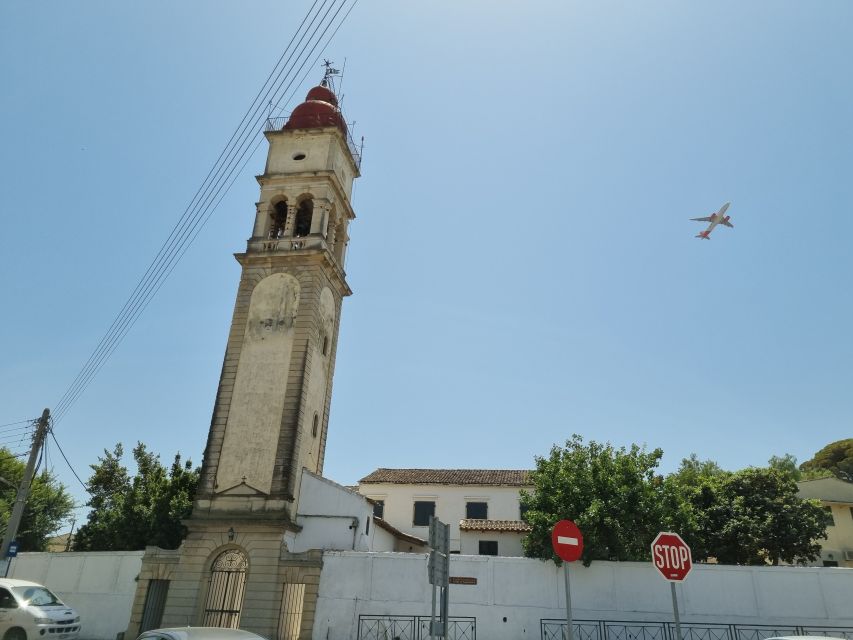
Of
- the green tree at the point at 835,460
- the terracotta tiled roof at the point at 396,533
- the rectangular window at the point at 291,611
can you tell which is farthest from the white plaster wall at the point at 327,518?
the green tree at the point at 835,460

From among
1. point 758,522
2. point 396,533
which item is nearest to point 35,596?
point 396,533

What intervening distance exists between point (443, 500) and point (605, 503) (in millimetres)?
17737

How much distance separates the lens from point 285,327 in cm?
2534

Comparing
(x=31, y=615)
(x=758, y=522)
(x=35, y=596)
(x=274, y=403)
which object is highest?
(x=274, y=403)

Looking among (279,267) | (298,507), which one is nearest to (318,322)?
(279,267)

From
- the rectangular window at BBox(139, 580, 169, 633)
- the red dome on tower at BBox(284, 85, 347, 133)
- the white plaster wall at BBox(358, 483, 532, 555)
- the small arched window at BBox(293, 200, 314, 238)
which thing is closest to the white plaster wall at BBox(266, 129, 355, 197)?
the red dome on tower at BBox(284, 85, 347, 133)

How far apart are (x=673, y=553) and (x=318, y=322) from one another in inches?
733

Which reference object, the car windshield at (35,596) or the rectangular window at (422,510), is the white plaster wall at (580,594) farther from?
the rectangular window at (422,510)

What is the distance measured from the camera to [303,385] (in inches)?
939

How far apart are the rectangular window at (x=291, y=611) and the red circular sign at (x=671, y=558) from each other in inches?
543

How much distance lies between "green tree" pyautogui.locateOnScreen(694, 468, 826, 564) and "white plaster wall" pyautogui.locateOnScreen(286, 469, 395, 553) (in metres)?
14.2

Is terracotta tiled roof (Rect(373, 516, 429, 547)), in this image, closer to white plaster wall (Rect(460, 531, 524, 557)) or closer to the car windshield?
white plaster wall (Rect(460, 531, 524, 557))

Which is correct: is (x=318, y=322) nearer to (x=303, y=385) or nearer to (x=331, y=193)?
(x=303, y=385)

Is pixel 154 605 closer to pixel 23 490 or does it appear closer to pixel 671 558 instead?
pixel 23 490
